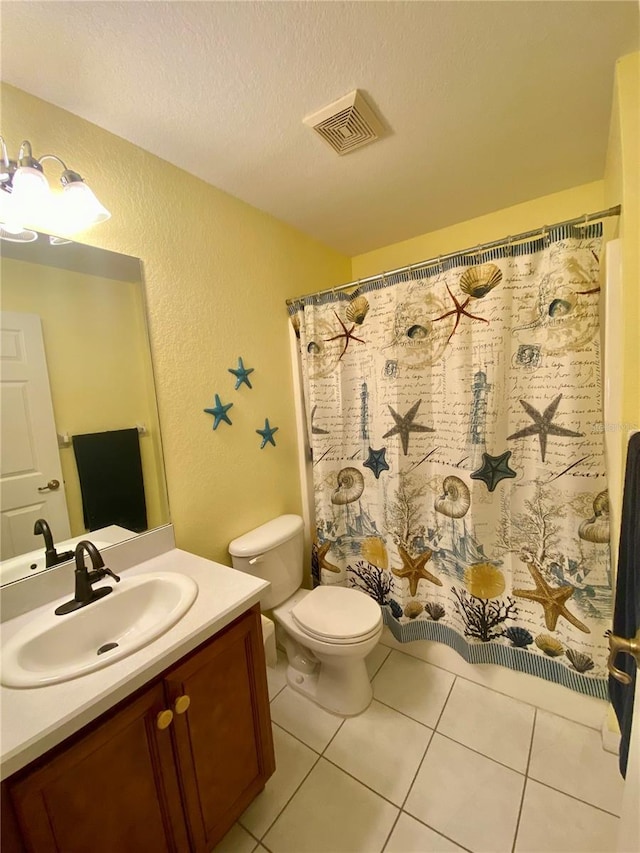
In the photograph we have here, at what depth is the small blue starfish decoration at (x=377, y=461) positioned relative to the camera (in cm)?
165

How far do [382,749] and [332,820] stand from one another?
0.29 metres

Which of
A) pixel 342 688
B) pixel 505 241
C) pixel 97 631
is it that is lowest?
pixel 342 688

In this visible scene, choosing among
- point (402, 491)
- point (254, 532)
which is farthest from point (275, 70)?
point (254, 532)


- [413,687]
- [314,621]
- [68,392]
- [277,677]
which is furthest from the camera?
[277,677]

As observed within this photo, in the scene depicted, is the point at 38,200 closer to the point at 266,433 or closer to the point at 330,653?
the point at 266,433

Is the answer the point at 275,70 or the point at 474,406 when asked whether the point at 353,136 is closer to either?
the point at 275,70

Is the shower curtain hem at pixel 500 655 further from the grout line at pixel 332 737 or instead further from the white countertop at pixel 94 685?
the white countertop at pixel 94 685

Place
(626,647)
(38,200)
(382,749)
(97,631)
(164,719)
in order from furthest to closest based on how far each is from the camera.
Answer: (382,749), (97,631), (38,200), (164,719), (626,647)

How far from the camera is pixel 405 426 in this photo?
1.57m

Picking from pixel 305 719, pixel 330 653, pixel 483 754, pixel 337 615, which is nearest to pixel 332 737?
pixel 305 719

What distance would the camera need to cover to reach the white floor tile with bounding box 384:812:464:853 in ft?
3.34

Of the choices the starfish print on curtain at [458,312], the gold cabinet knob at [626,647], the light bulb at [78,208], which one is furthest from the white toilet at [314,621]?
the light bulb at [78,208]

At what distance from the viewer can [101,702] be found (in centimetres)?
68

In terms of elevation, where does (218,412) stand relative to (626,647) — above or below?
above
